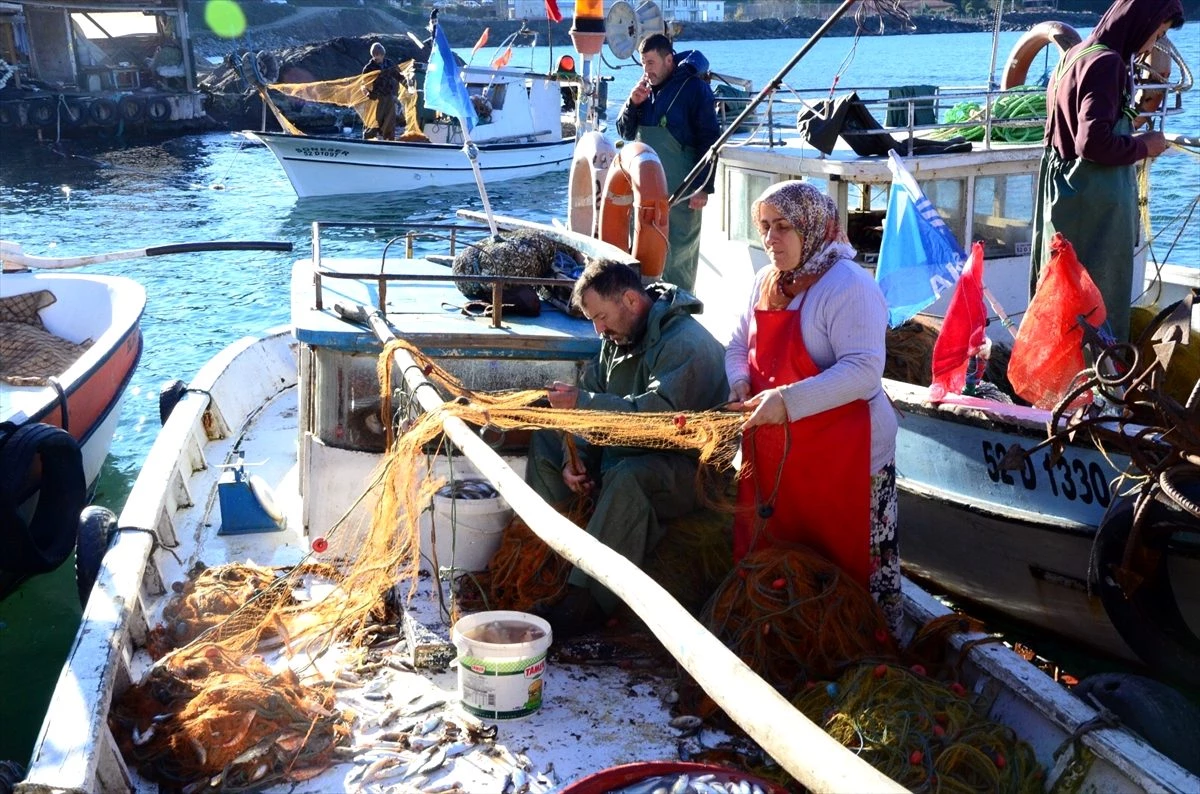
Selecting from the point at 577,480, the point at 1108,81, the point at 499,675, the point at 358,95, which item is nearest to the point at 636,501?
the point at 577,480

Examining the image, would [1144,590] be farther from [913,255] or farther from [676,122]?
[676,122]

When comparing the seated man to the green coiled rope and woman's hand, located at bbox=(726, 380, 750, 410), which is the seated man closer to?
woman's hand, located at bbox=(726, 380, 750, 410)

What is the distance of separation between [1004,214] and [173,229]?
68.1 ft

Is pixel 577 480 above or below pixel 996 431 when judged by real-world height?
above

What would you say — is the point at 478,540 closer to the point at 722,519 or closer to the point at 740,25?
the point at 722,519

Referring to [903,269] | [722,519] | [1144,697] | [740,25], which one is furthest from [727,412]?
[740,25]

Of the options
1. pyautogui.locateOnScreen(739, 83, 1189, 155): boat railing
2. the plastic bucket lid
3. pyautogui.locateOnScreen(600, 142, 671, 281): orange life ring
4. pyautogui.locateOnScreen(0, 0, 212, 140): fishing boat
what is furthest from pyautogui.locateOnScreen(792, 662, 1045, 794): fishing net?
pyautogui.locateOnScreen(0, 0, 212, 140): fishing boat

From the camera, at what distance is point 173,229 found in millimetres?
25281

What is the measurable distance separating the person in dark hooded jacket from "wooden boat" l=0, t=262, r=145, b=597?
541 cm

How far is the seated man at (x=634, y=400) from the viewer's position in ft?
15.1

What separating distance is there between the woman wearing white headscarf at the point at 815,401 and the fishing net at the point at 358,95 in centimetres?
2013

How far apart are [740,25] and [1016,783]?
10624 centimetres

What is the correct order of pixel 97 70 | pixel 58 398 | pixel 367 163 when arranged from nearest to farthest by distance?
pixel 58 398, pixel 367 163, pixel 97 70

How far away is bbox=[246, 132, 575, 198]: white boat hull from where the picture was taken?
28469 mm
